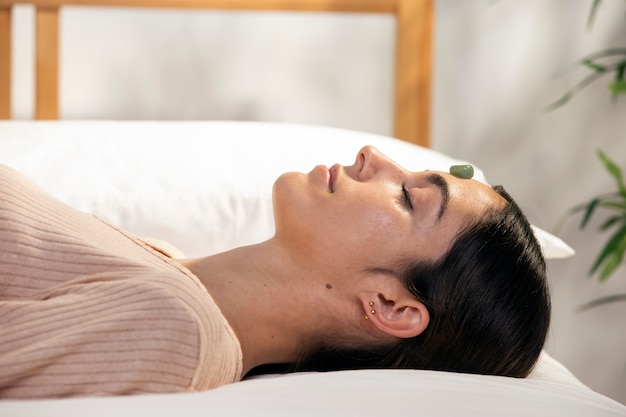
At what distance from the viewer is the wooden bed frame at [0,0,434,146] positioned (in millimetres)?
1941

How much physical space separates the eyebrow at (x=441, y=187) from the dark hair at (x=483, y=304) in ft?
0.14

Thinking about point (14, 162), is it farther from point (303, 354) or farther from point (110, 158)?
point (303, 354)

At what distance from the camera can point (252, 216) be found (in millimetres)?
1480

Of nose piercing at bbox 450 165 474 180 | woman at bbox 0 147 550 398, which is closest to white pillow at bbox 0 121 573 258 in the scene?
woman at bbox 0 147 550 398

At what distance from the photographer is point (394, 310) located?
3.74ft

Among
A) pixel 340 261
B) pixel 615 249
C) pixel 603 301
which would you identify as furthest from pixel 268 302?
pixel 603 301

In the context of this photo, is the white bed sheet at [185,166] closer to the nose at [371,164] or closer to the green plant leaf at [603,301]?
the nose at [371,164]

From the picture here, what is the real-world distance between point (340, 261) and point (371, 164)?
0.16m

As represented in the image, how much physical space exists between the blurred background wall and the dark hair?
1058mm

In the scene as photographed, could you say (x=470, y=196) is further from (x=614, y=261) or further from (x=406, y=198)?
(x=614, y=261)

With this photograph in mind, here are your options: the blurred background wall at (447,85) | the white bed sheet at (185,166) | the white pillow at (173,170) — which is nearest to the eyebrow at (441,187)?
the white bed sheet at (185,166)

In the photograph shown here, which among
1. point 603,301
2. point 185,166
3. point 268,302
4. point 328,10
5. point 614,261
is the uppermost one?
point 328,10

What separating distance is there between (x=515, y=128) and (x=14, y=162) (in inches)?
54.2

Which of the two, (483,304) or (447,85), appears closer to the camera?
(483,304)
